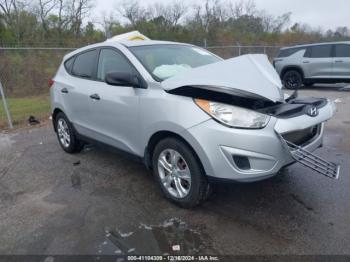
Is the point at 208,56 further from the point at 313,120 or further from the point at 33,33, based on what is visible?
the point at 33,33

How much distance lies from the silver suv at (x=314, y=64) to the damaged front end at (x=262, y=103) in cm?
851

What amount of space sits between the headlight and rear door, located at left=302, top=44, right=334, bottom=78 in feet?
31.1

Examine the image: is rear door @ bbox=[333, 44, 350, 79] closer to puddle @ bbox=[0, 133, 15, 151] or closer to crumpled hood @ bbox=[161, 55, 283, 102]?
crumpled hood @ bbox=[161, 55, 283, 102]

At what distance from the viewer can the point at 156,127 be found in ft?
11.0

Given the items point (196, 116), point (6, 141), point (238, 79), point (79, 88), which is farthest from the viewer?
point (6, 141)

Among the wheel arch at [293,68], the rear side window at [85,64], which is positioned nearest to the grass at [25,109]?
the rear side window at [85,64]

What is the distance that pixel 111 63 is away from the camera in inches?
162

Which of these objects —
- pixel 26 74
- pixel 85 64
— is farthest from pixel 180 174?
pixel 26 74

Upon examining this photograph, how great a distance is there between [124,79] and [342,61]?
31.3 ft

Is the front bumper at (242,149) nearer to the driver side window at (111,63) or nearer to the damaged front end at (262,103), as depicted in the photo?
the damaged front end at (262,103)

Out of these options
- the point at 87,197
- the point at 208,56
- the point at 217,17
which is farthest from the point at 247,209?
the point at 217,17

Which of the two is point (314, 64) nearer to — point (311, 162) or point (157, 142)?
point (311, 162)

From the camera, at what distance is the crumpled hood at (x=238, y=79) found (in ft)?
9.71

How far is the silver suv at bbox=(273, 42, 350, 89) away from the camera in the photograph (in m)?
10.7
